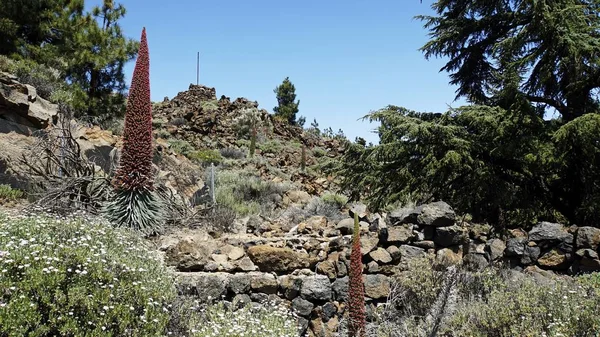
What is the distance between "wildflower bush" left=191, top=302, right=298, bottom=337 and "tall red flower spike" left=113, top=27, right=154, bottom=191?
7.73 feet

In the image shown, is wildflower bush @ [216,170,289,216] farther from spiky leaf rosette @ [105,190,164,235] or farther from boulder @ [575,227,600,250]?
boulder @ [575,227,600,250]

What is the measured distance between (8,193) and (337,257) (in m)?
5.63

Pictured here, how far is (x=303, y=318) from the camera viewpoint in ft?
17.5

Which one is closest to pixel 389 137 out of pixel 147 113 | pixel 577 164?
pixel 577 164

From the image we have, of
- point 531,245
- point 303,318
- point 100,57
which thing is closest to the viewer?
point 303,318

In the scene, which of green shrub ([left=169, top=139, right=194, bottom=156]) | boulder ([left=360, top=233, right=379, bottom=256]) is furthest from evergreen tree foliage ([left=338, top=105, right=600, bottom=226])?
green shrub ([left=169, top=139, right=194, bottom=156])

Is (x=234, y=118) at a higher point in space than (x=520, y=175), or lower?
higher

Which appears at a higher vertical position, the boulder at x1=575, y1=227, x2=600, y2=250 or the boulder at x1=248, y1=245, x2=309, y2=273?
the boulder at x1=575, y1=227, x2=600, y2=250

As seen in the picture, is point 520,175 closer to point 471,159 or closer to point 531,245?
point 471,159

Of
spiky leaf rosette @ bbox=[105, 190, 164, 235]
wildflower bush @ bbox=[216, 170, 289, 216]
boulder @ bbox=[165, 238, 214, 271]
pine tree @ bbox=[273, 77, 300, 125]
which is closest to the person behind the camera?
boulder @ bbox=[165, 238, 214, 271]

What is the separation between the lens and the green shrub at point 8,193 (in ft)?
24.6

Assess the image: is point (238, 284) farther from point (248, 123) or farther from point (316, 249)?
point (248, 123)

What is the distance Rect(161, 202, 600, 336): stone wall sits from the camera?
5.36 metres

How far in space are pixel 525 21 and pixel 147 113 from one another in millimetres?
7695
